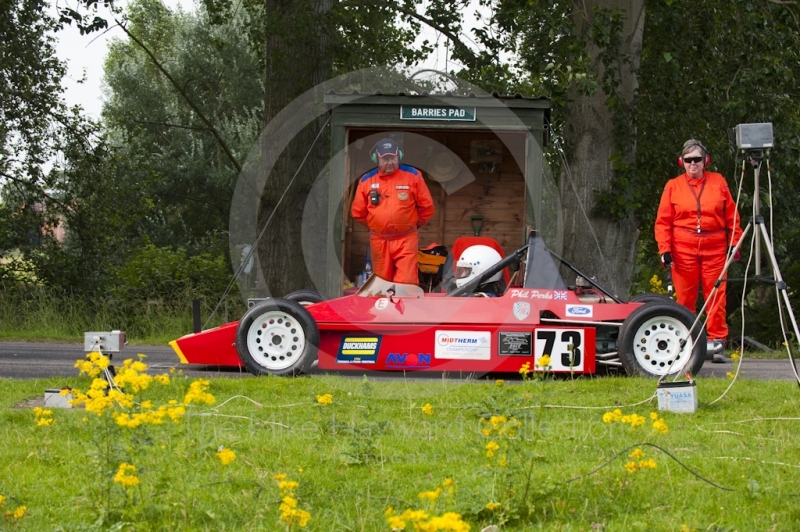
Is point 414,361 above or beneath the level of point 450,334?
beneath

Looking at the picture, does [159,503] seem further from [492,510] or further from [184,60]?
[184,60]

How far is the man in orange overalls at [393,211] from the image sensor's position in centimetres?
1156

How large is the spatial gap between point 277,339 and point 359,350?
75 cm

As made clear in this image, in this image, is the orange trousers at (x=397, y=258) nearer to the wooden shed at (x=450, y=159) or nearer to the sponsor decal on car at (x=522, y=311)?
the wooden shed at (x=450, y=159)

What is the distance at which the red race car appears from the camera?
9.55 meters

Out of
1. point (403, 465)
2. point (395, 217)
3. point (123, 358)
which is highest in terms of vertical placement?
point (395, 217)

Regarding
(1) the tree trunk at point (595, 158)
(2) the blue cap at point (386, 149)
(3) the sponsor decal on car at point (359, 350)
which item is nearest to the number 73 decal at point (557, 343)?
(3) the sponsor decal on car at point (359, 350)

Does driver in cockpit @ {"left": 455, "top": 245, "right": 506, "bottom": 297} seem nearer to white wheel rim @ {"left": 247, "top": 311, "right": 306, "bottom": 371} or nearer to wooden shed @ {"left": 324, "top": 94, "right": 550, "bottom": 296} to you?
wooden shed @ {"left": 324, "top": 94, "right": 550, "bottom": 296}

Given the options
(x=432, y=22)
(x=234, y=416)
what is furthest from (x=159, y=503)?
(x=432, y=22)

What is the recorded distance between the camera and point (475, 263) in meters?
10.7

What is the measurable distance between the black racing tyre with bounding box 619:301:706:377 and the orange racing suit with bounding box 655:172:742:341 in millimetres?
2047

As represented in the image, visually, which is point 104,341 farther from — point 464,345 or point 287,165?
point 287,165

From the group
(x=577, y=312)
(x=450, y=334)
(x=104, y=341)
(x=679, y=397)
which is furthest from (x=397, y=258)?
(x=679, y=397)

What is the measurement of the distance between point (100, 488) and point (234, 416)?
2.48m
